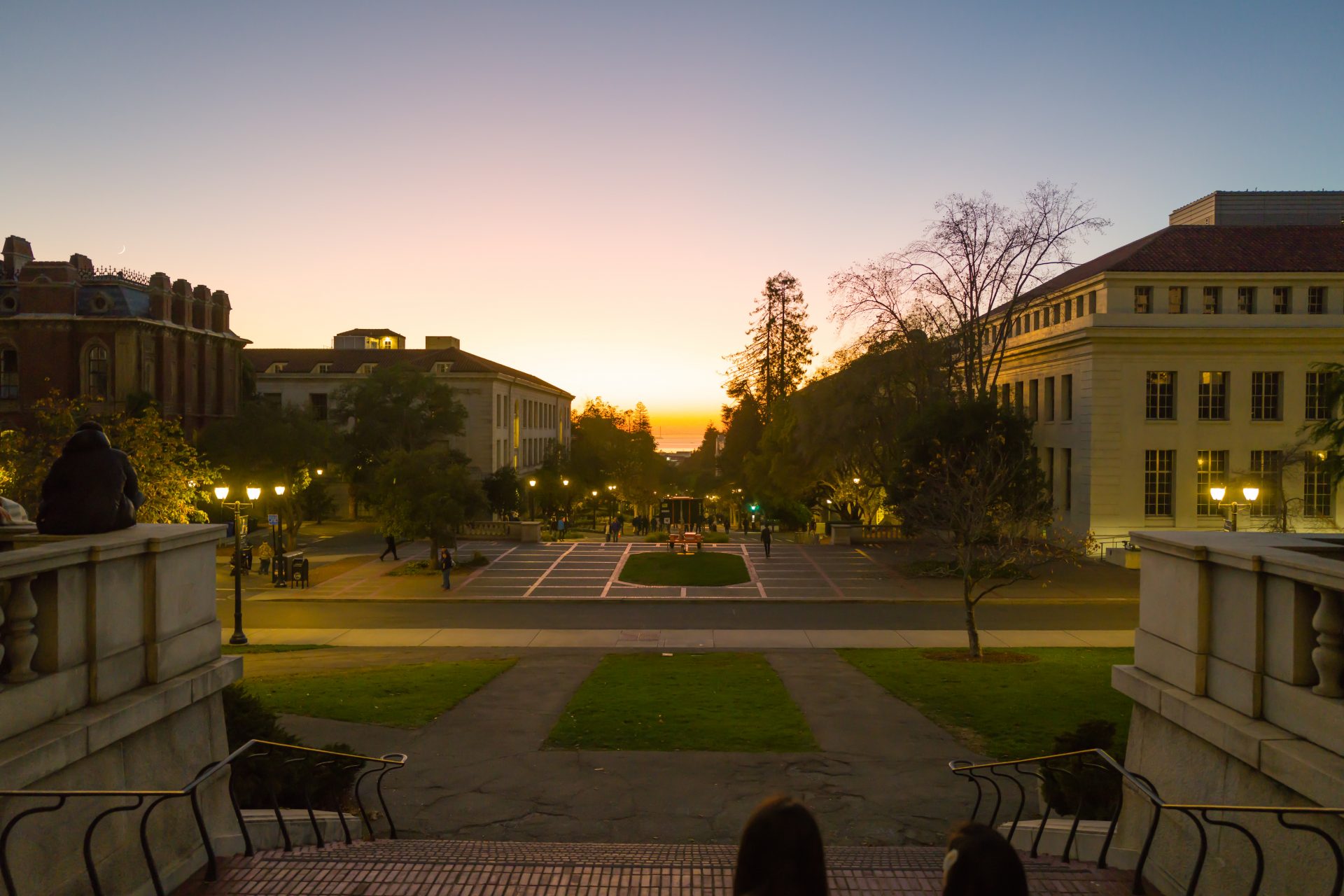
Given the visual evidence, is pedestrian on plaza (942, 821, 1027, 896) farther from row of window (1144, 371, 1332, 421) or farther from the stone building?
the stone building

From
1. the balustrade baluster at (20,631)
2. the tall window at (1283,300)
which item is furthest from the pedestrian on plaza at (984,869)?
the tall window at (1283,300)

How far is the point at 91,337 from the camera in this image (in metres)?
49.0

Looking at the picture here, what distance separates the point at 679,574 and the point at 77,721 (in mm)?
29745

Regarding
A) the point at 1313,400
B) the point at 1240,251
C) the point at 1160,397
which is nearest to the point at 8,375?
the point at 1160,397

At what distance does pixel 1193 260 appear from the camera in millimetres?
43031

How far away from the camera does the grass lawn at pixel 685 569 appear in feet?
112

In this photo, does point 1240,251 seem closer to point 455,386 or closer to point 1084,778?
point 1084,778

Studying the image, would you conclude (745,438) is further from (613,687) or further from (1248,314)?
(613,687)

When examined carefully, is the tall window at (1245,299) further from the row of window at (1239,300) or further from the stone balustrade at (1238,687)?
the stone balustrade at (1238,687)

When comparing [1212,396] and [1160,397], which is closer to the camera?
[1212,396]

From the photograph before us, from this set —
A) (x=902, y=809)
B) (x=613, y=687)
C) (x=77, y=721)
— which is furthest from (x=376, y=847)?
(x=613, y=687)

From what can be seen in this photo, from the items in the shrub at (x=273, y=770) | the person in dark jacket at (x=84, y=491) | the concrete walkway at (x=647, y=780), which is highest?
the person in dark jacket at (x=84, y=491)

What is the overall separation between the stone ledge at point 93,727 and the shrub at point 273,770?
1989 mm

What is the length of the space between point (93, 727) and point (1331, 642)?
23.8 feet
